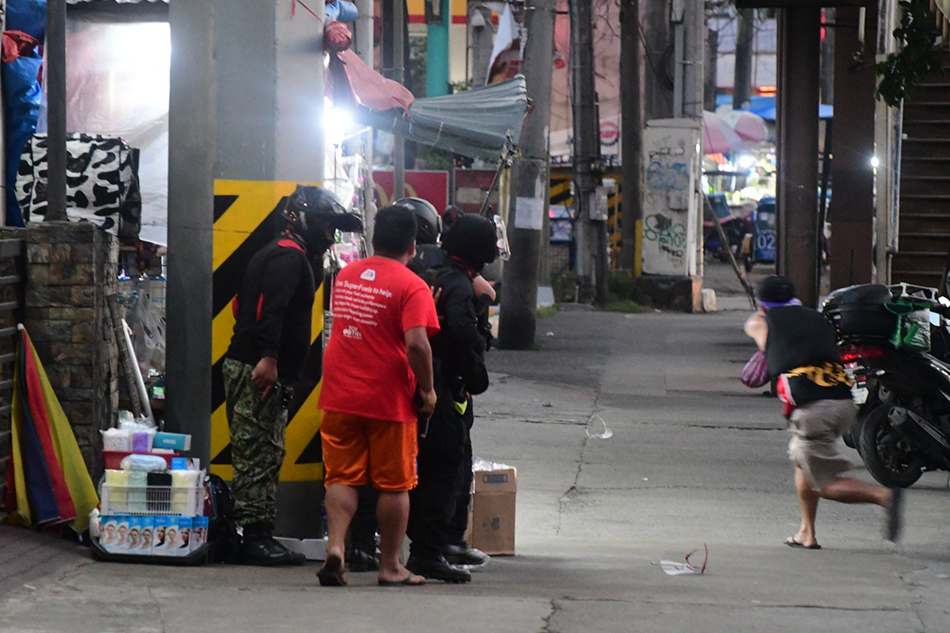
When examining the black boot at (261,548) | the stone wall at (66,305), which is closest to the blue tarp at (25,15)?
the stone wall at (66,305)

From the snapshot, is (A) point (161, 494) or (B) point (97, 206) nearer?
(A) point (161, 494)

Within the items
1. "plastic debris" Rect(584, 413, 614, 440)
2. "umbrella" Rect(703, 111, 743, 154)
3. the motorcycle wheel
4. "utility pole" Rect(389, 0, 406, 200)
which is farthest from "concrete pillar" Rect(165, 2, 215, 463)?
"umbrella" Rect(703, 111, 743, 154)

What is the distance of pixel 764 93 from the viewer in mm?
63625

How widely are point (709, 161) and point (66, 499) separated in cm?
3812

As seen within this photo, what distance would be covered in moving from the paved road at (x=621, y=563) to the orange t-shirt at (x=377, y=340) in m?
0.80

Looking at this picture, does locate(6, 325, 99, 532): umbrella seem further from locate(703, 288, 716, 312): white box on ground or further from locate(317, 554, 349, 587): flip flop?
locate(703, 288, 716, 312): white box on ground

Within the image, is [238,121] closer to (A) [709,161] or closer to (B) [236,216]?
(B) [236,216]

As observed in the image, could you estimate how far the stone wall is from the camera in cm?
637

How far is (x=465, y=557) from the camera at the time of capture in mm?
6660

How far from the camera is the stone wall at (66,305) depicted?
6.37 m

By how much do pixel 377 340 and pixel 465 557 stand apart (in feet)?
4.81

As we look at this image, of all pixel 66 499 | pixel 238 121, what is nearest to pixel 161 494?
pixel 66 499

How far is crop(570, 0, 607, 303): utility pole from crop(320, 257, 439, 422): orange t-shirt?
16553 millimetres

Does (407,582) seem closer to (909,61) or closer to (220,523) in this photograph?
(220,523)
